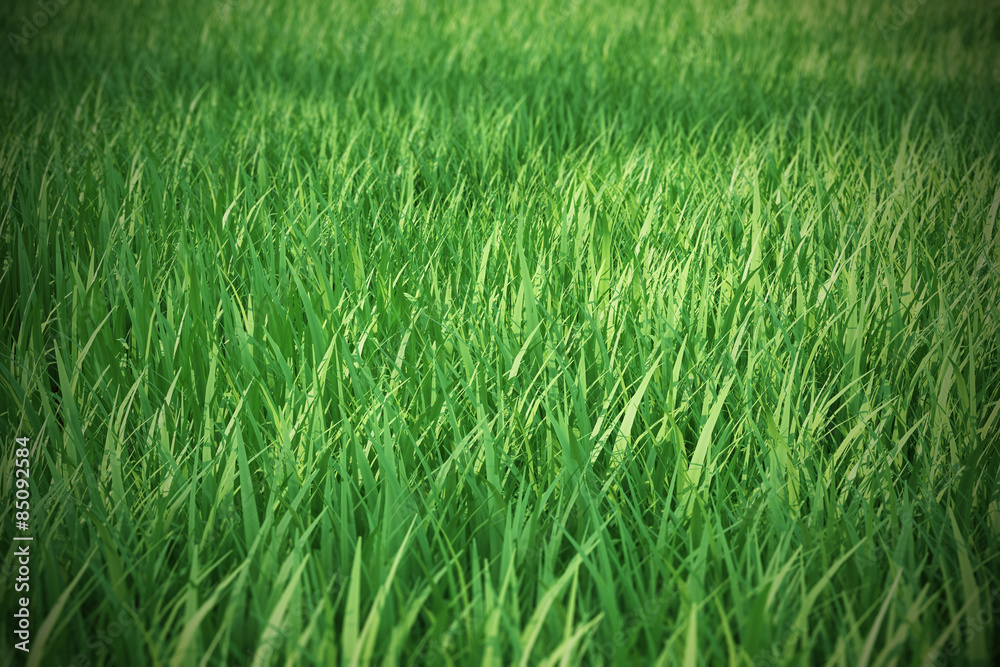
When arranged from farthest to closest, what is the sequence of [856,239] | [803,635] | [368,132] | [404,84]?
[404,84] → [368,132] → [856,239] → [803,635]

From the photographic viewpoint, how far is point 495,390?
3.61 ft

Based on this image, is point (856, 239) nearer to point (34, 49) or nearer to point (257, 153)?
point (257, 153)

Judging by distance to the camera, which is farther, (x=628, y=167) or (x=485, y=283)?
(x=628, y=167)

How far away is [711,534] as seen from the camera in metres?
0.80

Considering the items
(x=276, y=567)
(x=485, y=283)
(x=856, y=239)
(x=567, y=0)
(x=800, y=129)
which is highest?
(x=567, y=0)

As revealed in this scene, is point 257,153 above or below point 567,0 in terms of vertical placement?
below

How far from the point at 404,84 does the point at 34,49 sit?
1.84 meters

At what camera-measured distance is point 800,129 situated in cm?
239

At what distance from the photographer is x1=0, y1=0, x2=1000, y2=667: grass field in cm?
75

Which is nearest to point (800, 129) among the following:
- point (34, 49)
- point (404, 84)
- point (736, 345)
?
point (404, 84)

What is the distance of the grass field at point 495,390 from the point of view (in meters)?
0.75

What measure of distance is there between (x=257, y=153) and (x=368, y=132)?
0.35m

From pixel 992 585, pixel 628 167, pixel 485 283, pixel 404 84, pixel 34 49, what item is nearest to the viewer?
pixel 992 585

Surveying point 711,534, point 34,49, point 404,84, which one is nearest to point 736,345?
point 711,534
